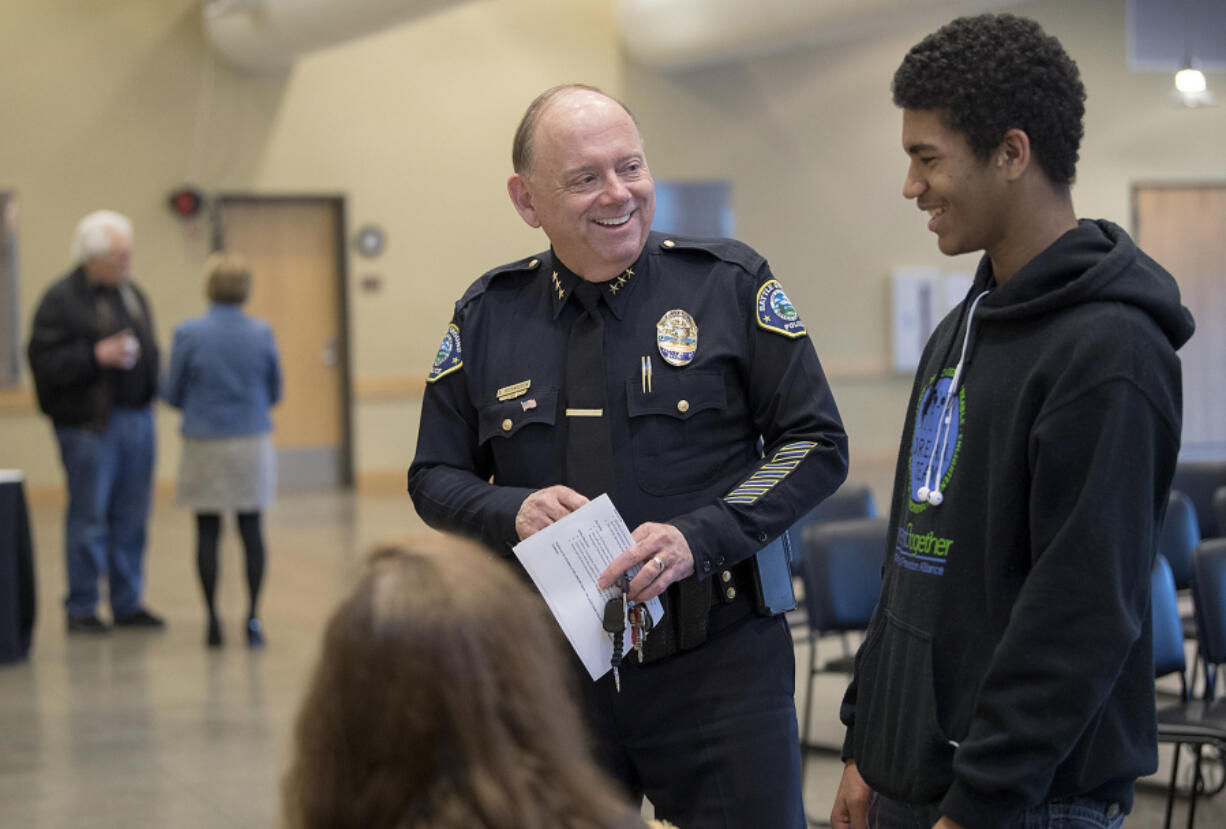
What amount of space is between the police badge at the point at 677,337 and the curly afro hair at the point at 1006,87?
68 cm

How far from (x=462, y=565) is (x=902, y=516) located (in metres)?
0.75

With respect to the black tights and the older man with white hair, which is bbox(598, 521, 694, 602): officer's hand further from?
the older man with white hair

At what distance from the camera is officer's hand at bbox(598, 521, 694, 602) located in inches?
72.8

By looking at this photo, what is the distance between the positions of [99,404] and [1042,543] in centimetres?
557

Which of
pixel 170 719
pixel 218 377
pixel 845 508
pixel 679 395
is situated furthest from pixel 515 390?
pixel 218 377

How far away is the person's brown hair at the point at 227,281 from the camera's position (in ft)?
19.6

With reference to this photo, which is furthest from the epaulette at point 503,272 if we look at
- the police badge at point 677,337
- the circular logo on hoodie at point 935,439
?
the circular logo on hoodie at point 935,439

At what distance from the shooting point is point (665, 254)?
213 centimetres

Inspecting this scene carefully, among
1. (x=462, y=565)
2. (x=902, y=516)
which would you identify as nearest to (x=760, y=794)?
(x=902, y=516)

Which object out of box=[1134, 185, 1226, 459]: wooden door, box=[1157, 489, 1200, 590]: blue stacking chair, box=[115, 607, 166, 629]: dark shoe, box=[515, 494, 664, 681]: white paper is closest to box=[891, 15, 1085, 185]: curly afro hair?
box=[515, 494, 664, 681]: white paper

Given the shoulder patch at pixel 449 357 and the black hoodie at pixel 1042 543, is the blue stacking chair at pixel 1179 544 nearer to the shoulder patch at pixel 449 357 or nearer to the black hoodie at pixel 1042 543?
the shoulder patch at pixel 449 357

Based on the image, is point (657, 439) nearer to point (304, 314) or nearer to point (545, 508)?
point (545, 508)

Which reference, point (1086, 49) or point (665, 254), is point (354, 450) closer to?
point (1086, 49)

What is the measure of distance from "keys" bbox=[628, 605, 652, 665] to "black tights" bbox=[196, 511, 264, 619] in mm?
4378
